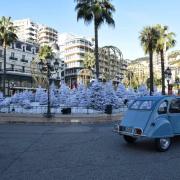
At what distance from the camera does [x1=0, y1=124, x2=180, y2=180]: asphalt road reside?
7.04m

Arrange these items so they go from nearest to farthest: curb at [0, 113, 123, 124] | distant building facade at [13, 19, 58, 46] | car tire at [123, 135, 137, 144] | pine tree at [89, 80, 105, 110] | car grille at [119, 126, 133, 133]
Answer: car grille at [119, 126, 133, 133]
car tire at [123, 135, 137, 144]
curb at [0, 113, 123, 124]
pine tree at [89, 80, 105, 110]
distant building facade at [13, 19, 58, 46]

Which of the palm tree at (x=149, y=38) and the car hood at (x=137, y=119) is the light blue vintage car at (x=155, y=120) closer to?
A: the car hood at (x=137, y=119)

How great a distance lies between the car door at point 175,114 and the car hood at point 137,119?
849 millimetres

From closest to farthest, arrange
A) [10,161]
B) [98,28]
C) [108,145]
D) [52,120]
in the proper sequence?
[10,161]
[108,145]
[52,120]
[98,28]

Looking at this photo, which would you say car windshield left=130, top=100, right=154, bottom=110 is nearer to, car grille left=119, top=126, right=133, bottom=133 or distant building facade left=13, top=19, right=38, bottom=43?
car grille left=119, top=126, right=133, bottom=133

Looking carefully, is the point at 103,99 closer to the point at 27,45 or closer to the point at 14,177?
the point at 14,177

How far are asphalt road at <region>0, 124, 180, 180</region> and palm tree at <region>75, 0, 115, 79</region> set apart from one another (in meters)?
23.8

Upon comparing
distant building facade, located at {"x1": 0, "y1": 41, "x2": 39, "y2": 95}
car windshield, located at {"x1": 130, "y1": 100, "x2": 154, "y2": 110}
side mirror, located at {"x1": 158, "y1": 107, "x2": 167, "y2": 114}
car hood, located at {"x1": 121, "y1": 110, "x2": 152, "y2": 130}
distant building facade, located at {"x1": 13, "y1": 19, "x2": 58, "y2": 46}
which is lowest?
car hood, located at {"x1": 121, "y1": 110, "x2": 152, "y2": 130}

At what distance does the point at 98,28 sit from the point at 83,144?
24.7 m

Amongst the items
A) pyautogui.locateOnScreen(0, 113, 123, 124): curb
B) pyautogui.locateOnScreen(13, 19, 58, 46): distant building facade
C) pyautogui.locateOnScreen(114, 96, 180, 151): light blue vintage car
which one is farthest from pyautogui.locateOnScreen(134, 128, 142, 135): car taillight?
pyautogui.locateOnScreen(13, 19, 58, 46): distant building facade

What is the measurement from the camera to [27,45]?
8812 centimetres

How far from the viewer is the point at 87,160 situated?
8578mm

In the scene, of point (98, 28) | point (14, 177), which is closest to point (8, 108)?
point (98, 28)

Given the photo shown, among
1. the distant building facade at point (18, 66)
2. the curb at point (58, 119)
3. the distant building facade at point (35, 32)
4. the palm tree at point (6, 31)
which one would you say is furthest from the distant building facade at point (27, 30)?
the curb at point (58, 119)
